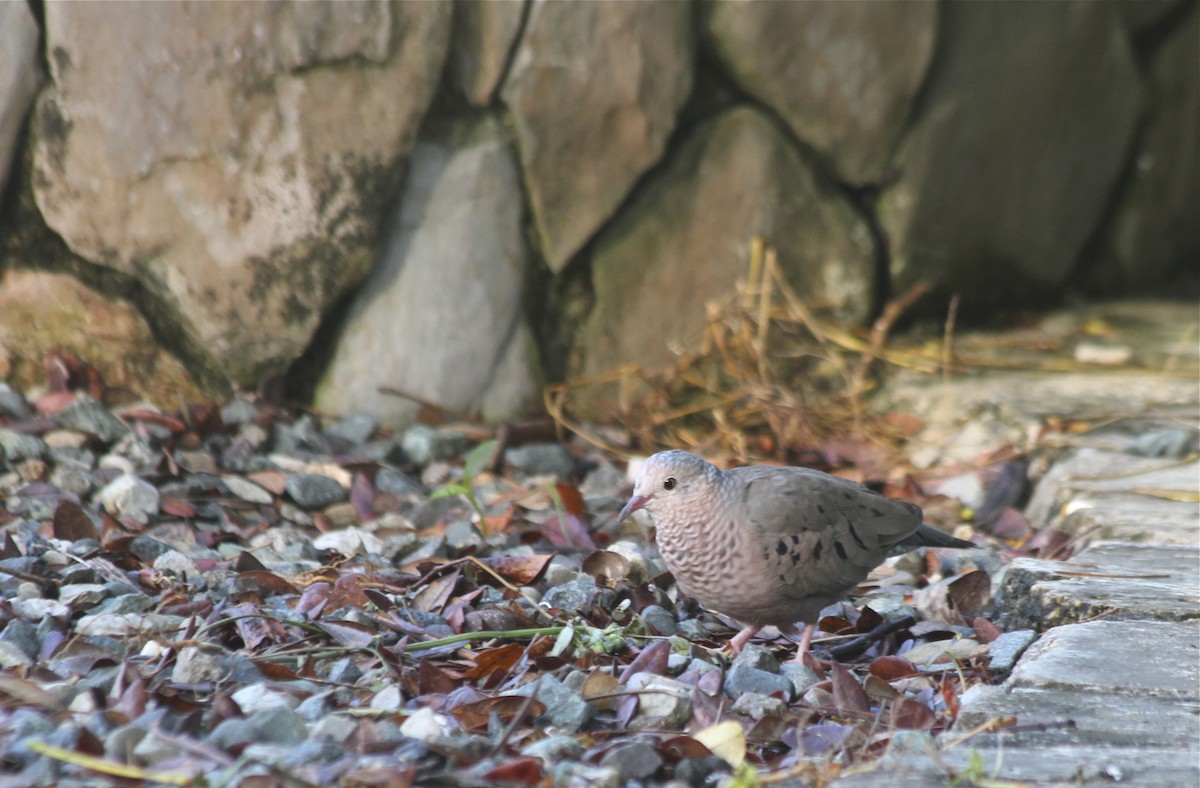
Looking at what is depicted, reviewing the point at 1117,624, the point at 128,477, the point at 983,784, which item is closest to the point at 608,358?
the point at 128,477

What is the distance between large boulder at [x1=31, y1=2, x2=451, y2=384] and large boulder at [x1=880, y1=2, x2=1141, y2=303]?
175cm

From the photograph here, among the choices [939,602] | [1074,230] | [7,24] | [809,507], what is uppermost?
[7,24]

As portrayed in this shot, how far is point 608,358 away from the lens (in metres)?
4.32

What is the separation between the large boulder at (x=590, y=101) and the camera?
3.96 metres

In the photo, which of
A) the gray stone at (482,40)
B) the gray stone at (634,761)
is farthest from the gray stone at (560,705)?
the gray stone at (482,40)

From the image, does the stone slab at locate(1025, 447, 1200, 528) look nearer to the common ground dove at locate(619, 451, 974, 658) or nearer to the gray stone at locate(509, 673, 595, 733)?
the common ground dove at locate(619, 451, 974, 658)

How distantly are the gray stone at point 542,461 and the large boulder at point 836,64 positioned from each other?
4.50ft

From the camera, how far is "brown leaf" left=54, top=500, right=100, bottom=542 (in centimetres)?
295

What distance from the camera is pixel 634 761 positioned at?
6.51 ft

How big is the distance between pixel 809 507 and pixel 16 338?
2.53 m

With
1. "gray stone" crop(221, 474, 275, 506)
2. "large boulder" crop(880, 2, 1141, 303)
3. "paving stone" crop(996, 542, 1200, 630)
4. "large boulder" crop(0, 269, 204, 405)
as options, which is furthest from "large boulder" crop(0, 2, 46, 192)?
"paving stone" crop(996, 542, 1200, 630)

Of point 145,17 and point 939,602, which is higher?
point 145,17

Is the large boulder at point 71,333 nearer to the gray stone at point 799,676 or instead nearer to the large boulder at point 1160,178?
the gray stone at point 799,676

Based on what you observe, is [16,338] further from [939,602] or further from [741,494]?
[939,602]
